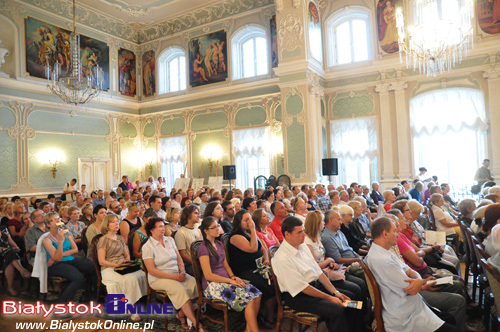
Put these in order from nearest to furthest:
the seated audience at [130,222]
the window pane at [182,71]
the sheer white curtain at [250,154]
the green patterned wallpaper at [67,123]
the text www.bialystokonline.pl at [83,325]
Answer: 1. the text www.bialystokonline.pl at [83,325]
2. the seated audience at [130,222]
3. the green patterned wallpaper at [67,123]
4. the sheer white curtain at [250,154]
5. the window pane at [182,71]

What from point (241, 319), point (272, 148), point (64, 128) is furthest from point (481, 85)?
point (64, 128)

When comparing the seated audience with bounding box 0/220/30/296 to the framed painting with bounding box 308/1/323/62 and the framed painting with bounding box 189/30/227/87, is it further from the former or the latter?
the framed painting with bounding box 189/30/227/87

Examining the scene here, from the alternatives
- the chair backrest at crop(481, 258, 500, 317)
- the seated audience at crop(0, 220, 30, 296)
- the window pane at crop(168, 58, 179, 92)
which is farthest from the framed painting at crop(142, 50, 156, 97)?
the chair backrest at crop(481, 258, 500, 317)

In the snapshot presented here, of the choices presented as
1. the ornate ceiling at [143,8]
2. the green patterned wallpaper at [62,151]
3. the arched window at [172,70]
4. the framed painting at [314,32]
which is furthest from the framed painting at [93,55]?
the framed painting at [314,32]

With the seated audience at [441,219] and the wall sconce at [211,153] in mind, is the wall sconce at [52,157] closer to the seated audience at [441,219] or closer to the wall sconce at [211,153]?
the wall sconce at [211,153]

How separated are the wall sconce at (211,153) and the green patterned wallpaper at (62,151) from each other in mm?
4179

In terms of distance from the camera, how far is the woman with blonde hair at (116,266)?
3916 mm

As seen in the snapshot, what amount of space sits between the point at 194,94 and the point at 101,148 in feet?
14.5

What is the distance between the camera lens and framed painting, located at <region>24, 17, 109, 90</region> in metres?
12.4

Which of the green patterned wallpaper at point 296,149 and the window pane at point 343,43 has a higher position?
the window pane at point 343,43

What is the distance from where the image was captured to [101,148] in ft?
48.1

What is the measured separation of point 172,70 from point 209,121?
3.39 metres

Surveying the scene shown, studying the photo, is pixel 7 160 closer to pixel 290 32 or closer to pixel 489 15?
pixel 290 32

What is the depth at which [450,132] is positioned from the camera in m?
11.2
